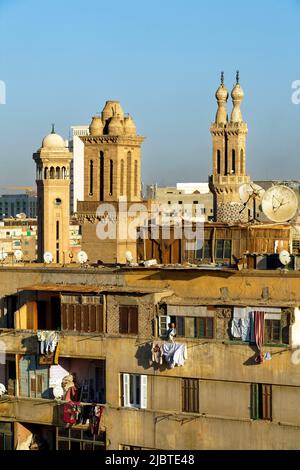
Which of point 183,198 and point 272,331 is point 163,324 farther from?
point 183,198

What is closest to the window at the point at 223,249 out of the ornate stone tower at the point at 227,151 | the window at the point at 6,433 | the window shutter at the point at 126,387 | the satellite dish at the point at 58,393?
the window shutter at the point at 126,387

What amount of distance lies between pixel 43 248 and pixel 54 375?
119ft

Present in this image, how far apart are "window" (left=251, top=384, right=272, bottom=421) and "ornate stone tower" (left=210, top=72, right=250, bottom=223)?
3758 centimetres

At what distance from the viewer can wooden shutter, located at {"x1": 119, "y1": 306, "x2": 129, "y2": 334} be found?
599 inches

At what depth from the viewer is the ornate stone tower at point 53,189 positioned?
5331 cm

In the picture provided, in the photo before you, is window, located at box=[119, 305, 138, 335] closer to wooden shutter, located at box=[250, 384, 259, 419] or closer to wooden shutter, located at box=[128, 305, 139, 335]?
wooden shutter, located at box=[128, 305, 139, 335]

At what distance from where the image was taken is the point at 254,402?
47.0 feet

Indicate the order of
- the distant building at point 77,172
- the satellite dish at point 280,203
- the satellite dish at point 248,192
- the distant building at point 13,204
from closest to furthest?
the satellite dish at point 280,203, the satellite dish at point 248,192, the distant building at point 77,172, the distant building at point 13,204

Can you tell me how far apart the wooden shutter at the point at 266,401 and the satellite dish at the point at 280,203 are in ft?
12.2

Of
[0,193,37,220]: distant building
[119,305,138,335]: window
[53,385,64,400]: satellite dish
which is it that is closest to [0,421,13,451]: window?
[53,385,64,400]: satellite dish

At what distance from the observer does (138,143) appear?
43812 millimetres

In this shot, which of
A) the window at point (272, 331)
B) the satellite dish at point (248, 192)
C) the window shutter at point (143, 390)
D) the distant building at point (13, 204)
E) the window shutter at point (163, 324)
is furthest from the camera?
the distant building at point (13, 204)

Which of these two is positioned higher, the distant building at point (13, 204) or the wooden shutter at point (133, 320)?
the distant building at point (13, 204)

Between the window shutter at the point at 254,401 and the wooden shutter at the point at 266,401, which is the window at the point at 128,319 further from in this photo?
the wooden shutter at the point at 266,401
